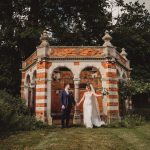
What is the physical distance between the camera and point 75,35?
30047mm

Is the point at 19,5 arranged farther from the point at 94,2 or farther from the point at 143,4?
the point at 143,4

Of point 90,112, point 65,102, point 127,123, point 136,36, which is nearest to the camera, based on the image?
point 65,102

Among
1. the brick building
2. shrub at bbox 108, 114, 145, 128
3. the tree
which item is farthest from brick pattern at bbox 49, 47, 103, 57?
the tree

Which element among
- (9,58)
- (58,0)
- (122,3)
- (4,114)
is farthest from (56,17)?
(4,114)

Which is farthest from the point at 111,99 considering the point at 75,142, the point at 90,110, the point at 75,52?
the point at 75,142

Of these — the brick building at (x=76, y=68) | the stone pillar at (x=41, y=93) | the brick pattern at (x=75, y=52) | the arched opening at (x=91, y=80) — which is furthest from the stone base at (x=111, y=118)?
the brick pattern at (x=75, y=52)

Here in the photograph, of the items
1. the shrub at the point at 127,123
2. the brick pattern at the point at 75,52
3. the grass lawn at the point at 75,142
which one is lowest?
the grass lawn at the point at 75,142

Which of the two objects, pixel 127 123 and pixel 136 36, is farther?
pixel 136 36

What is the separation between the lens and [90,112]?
17.9 m

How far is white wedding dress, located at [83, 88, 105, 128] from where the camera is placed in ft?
58.2

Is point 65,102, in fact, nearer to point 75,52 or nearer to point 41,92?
point 41,92

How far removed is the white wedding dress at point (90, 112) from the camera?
17.8 metres

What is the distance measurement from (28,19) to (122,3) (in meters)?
10.7

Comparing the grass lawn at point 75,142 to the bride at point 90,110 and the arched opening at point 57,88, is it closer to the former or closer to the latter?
the bride at point 90,110
